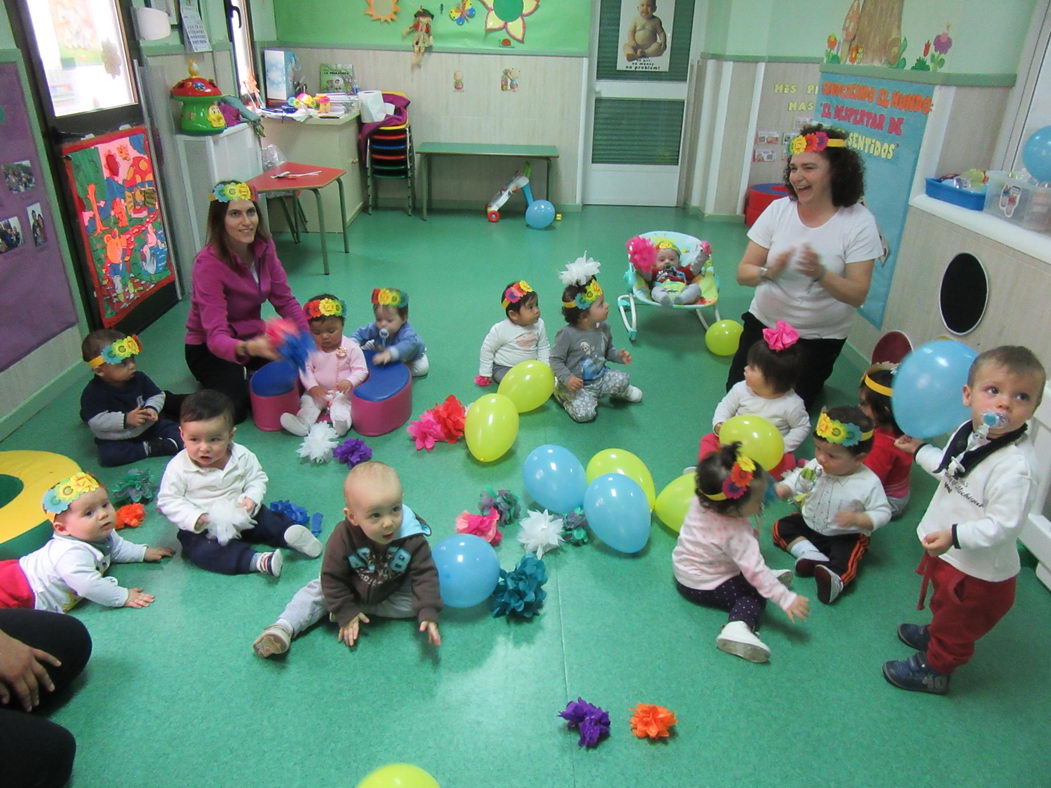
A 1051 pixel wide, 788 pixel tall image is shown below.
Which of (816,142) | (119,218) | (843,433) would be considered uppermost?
(816,142)

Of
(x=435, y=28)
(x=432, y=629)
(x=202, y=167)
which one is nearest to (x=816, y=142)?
(x=432, y=629)

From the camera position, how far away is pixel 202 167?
4949 mm

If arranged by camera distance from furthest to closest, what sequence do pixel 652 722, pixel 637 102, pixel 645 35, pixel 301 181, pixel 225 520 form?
pixel 637 102, pixel 645 35, pixel 301 181, pixel 225 520, pixel 652 722

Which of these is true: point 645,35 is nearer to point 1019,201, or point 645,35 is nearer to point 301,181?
point 301,181

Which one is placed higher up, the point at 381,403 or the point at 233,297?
the point at 233,297

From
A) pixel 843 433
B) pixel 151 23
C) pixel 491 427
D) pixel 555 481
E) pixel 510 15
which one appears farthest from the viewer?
pixel 510 15

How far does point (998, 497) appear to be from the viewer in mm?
1766

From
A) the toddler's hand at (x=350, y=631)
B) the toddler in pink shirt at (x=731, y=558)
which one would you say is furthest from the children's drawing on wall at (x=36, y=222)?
the toddler in pink shirt at (x=731, y=558)

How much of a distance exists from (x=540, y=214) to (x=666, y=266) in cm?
282

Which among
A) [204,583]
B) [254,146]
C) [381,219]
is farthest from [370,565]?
[381,219]

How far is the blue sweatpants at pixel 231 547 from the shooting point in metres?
2.48

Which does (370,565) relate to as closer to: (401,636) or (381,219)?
(401,636)

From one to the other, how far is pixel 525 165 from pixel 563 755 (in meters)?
6.97

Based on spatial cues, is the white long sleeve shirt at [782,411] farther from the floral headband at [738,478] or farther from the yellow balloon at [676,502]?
the floral headband at [738,478]
